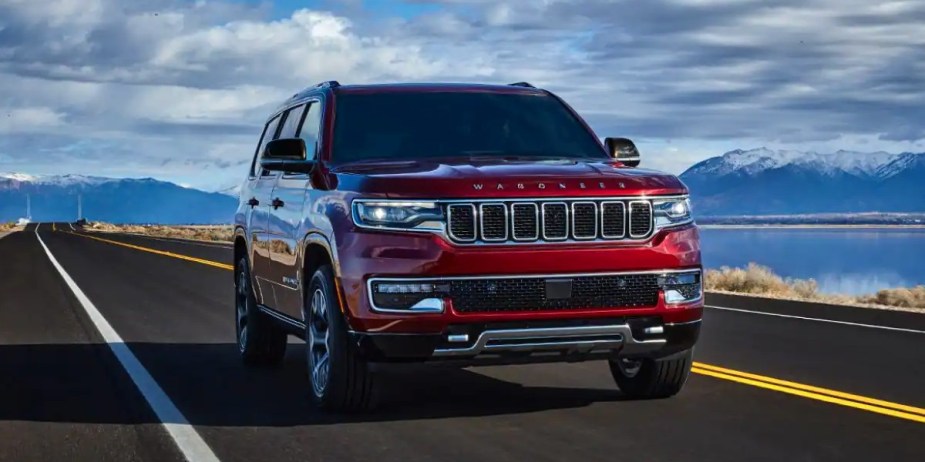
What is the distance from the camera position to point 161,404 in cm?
873

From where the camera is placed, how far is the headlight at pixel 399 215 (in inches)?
296

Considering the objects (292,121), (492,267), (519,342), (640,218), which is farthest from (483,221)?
(292,121)

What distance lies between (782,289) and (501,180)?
17605 millimetres

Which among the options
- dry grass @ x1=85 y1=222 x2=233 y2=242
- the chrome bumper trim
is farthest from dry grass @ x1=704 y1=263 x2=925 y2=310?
dry grass @ x1=85 y1=222 x2=233 y2=242

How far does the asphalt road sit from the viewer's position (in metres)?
7.02

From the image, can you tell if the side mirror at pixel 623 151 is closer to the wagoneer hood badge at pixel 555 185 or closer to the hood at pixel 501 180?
the hood at pixel 501 180

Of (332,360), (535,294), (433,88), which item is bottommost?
(332,360)

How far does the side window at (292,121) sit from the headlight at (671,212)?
334 centimetres

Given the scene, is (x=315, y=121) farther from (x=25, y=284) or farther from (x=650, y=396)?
(x=25, y=284)

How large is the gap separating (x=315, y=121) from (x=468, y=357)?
265 centimetres

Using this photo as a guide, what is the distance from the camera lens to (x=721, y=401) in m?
8.57

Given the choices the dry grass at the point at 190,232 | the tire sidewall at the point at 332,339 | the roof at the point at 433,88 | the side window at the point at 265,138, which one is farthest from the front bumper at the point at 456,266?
the dry grass at the point at 190,232

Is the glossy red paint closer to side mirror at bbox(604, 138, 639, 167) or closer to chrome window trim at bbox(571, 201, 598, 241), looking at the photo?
chrome window trim at bbox(571, 201, 598, 241)

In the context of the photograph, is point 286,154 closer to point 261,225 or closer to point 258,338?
point 261,225
